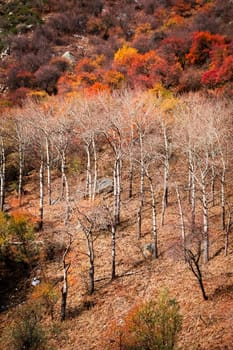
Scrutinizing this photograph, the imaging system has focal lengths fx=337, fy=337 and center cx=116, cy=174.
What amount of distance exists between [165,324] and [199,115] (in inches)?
782

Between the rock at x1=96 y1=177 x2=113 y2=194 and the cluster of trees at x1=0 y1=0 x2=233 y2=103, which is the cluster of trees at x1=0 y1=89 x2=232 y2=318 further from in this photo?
the cluster of trees at x1=0 y1=0 x2=233 y2=103

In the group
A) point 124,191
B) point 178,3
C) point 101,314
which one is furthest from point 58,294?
point 178,3

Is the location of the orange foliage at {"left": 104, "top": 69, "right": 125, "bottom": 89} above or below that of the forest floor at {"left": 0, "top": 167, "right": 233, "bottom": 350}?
above

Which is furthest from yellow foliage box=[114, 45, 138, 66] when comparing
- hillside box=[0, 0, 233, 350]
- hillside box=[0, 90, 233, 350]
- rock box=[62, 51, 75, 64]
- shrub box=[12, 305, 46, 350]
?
shrub box=[12, 305, 46, 350]

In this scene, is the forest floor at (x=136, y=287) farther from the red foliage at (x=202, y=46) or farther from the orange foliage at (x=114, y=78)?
the red foliage at (x=202, y=46)

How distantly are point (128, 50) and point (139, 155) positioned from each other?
1478 inches

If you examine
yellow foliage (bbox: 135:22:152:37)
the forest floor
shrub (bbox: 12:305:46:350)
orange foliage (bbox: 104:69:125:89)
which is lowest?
the forest floor

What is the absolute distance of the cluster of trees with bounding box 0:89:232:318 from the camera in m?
29.6

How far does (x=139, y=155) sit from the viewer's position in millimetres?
39469

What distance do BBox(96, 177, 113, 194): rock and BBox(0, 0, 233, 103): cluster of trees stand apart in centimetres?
1851

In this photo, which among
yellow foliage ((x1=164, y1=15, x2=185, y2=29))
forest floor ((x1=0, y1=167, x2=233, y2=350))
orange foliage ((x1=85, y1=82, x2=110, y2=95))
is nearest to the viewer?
forest floor ((x1=0, y1=167, x2=233, y2=350))

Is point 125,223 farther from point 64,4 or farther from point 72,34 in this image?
point 64,4

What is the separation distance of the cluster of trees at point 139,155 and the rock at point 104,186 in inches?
23.3

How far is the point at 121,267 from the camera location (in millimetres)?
27500
